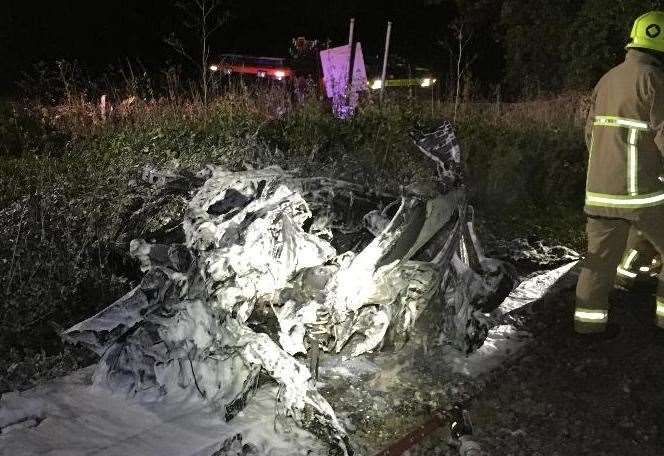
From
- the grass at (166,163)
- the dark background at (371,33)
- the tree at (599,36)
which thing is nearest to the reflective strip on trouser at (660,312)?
the grass at (166,163)

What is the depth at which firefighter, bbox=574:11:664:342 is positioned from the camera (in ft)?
12.3

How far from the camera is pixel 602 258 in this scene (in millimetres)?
3914

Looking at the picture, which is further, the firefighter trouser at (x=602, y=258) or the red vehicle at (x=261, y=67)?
the red vehicle at (x=261, y=67)

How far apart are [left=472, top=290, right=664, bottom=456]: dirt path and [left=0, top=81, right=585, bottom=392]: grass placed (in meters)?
1.41

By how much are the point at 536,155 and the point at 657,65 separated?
3289 millimetres

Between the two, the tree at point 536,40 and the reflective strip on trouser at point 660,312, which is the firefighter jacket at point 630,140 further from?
the tree at point 536,40

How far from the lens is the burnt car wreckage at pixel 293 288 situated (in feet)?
9.88

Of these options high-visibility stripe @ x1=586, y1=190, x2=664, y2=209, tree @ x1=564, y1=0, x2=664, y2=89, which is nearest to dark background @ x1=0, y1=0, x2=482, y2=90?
tree @ x1=564, y1=0, x2=664, y2=89

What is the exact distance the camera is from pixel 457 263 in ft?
11.9

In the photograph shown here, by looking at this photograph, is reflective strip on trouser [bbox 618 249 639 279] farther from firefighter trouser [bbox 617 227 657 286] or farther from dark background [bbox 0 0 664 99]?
dark background [bbox 0 0 664 99]

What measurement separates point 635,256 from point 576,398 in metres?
1.65

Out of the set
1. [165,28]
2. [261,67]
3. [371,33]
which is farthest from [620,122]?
[371,33]

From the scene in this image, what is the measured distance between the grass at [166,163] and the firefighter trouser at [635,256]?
1333 mm

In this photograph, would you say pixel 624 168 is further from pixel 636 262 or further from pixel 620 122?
pixel 636 262
